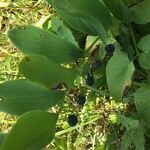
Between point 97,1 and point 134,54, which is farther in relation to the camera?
point 134,54

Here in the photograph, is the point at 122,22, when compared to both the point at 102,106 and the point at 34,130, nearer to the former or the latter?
the point at 34,130

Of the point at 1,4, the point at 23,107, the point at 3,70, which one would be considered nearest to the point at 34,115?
the point at 23,107

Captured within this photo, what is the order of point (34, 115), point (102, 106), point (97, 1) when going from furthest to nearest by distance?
point (102, 106) → point (97, 1) → point (34, 115)

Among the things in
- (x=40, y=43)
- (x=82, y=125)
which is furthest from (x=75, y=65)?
(x=82, y=125)

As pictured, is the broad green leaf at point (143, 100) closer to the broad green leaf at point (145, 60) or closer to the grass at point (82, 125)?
the broad green leaf at point (145, 60)

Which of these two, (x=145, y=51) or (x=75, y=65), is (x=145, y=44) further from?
(x=75, y=65)

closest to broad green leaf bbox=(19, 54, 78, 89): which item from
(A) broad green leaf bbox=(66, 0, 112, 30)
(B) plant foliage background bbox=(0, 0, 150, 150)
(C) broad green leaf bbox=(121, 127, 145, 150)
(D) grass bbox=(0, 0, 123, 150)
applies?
(B) plant foliage background bbox=(0, 0, 150, 150)
